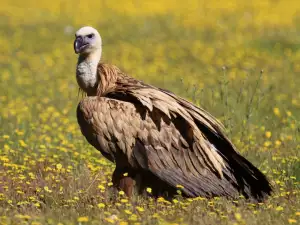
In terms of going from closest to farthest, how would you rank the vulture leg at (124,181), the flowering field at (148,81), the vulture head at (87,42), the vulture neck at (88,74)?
1. the flowering field at (148,81)
2. the vulture leg at (124,181)
3. the vulture neck at (88,74)
4. the vulture head at (87,42)

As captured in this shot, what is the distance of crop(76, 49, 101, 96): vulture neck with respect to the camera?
6934mm

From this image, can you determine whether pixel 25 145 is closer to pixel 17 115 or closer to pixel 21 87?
pixel 17 115

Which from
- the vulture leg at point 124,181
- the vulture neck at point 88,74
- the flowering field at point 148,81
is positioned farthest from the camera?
the vulture neck at point 88,74

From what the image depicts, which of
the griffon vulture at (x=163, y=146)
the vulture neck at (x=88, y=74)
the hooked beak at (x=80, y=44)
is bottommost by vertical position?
the griffon vulture at (x=163, y=146)

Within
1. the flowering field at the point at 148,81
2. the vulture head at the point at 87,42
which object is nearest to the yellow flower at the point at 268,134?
the flowering field at the point at 148,81

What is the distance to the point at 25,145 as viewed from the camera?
772cm

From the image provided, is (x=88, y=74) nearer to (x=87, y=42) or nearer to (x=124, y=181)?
(x=87, y=42)

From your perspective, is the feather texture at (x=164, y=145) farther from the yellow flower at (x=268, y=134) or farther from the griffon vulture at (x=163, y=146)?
the yellow flower at (x=268, y=134)

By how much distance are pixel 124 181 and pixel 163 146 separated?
455 millimetres

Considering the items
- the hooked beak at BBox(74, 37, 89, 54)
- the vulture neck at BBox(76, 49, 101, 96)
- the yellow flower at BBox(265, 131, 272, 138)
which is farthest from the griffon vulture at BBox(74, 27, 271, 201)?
the yellow flower at BBox(265, 131, 272, 138)

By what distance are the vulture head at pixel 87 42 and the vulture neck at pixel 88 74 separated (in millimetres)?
68

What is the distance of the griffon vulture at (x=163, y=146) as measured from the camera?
6234mm

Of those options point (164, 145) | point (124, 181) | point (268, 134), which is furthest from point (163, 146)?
point (268, 134)

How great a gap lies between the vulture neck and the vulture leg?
3.02ft
